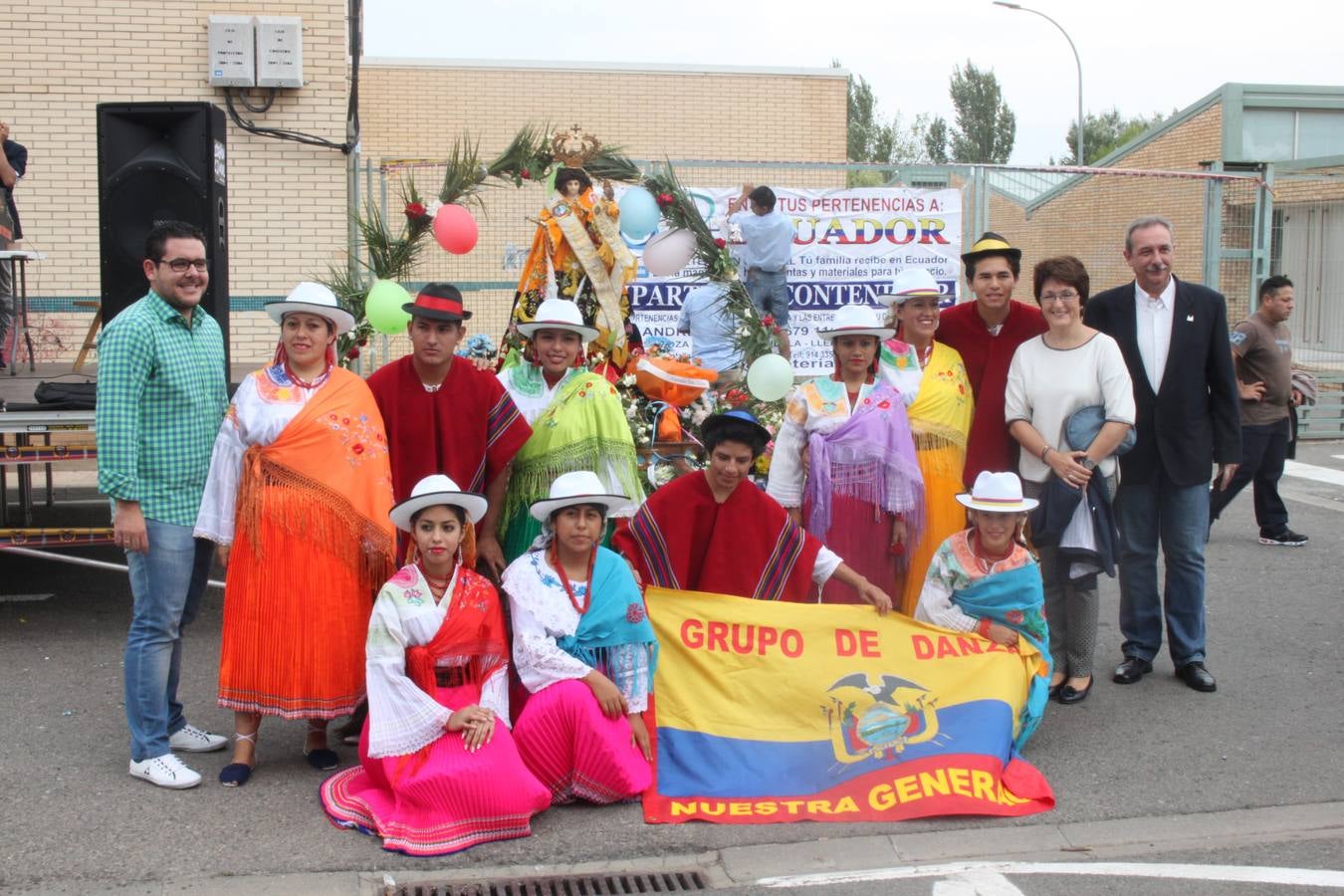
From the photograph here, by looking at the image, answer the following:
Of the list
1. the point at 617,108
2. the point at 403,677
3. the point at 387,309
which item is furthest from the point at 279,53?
the point at 617,108

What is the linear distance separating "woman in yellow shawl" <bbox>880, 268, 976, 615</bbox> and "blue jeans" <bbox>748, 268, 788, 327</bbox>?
14.5 ft

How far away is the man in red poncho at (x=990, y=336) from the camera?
5641mm

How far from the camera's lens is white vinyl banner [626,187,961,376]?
11.4 metres

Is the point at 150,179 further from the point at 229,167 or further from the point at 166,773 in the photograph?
the point at 229,167

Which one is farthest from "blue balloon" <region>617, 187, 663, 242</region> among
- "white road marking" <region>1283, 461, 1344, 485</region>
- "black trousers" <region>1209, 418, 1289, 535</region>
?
"white road marking" <region>1283, 461, 1344, 485</region>

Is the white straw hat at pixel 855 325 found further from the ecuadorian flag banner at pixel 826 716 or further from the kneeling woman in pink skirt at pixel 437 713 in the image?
the kneeling woman in pink skirt at pixel 437 713

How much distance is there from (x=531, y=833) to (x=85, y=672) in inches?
125

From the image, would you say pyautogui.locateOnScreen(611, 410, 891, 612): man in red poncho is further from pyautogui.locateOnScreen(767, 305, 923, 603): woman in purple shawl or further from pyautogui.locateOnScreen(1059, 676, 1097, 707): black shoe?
pyautogui.locateOnScreen(1059, 676, 1097, 707): black shoe

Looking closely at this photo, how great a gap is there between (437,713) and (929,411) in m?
2.55

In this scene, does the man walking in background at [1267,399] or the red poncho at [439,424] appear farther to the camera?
the man walking in background at [1267,399]

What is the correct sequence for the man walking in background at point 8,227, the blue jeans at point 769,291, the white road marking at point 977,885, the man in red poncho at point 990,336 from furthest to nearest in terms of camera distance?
1. the blue jeans at point 769,291
2. the man walking in background at point 8,227
3. the man in red poncho at point 990,336
4. the white road marking at point 977,885

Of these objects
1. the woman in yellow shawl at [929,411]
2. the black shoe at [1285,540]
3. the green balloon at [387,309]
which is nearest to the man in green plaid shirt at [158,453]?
the green balloon at [387,309]

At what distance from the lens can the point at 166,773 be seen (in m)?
4.75

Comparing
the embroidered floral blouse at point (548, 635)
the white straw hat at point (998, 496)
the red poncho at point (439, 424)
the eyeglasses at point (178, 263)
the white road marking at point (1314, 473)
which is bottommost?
the white road marking at point (1314, 473)
